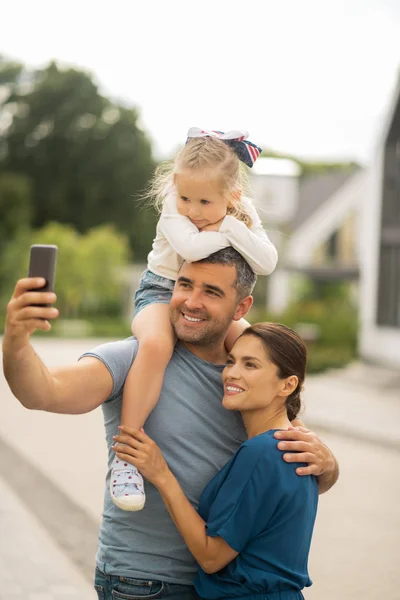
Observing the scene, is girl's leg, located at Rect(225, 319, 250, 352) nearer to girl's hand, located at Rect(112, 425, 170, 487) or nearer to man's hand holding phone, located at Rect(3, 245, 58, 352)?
girl's hand, located at Rect(112, 425, 170, 487)

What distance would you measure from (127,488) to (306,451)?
49 centimetres

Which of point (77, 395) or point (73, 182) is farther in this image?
point (73, 182)

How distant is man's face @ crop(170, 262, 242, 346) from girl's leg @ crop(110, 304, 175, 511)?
0.09 m

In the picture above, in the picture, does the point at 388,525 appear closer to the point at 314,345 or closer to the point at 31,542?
the point at 31,542

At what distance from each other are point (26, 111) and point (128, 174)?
277 inches

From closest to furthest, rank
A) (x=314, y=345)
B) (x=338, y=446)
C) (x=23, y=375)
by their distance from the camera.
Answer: (x=23, y=375) → (x=338, y=446) → (x=314, y=345)

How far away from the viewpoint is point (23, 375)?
237 cm

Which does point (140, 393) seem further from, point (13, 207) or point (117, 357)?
point (13, 207)

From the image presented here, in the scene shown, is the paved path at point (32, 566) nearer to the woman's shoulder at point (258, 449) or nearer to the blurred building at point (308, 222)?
the woman's shoulder at point (258, 449)

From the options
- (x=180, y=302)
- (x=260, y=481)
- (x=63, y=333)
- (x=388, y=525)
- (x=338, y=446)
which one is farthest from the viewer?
(x=63, y=333)

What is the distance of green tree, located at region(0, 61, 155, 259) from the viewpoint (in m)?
54.5

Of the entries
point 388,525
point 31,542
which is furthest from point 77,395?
point 388,525

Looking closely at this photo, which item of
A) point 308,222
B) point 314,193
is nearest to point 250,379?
point 308,222

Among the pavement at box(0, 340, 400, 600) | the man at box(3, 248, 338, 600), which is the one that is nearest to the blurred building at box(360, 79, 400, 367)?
the pavement at box(0, 340, 400, 600)
